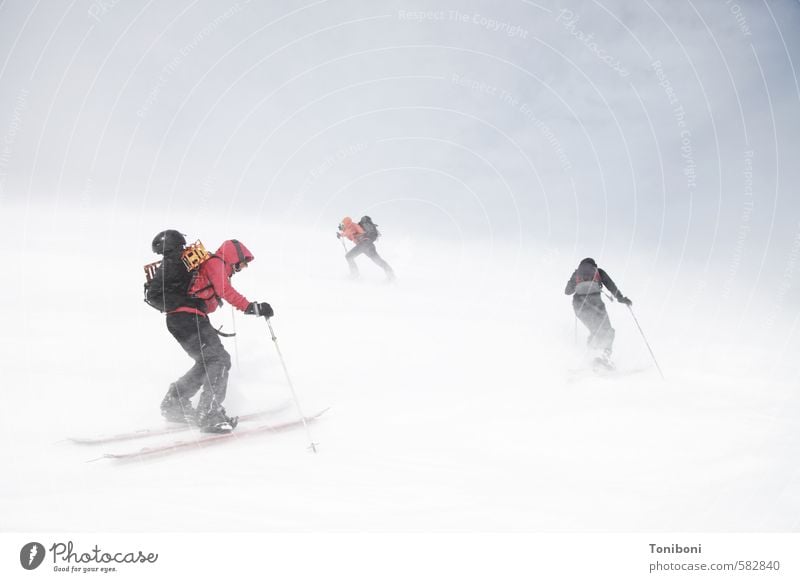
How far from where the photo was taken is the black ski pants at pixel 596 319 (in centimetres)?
802

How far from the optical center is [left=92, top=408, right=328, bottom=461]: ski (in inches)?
163

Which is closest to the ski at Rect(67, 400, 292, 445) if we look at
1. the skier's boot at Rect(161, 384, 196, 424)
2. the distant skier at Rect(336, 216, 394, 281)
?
the skier's boot at Rect(161, 384, 196, 424)

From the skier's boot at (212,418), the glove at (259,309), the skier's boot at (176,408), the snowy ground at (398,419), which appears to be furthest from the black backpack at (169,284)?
the snowy ground at (398,419)

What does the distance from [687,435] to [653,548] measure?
1924 mm

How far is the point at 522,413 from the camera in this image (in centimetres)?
541

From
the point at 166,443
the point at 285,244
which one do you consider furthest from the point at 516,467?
the point at 285,244

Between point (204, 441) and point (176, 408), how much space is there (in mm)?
848

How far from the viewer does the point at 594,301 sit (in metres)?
8.19

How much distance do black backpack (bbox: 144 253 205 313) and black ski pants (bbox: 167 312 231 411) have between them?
170mm

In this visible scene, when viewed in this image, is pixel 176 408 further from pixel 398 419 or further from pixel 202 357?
pixel 398 419

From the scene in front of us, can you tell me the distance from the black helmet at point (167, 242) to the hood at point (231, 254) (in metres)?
0.41

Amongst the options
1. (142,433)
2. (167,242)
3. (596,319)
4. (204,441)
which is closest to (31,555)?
(204,441)

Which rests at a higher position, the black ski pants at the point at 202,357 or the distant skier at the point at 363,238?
the distant skier at the point at 363,238

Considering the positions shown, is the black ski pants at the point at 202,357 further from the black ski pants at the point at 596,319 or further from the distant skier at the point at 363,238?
the distant skier at the point at 363,238
